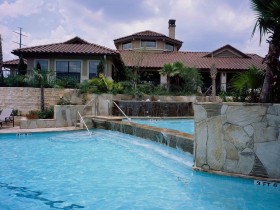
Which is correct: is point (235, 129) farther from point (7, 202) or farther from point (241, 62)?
point (241, 62)

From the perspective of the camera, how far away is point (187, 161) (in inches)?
306

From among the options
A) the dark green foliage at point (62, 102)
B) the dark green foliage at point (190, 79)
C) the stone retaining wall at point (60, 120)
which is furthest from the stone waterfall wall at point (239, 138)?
the dark green foliage at point (190, 79)

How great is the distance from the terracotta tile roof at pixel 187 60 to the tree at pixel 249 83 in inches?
930

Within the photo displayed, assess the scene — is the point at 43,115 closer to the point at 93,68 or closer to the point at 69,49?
the point at 93,68

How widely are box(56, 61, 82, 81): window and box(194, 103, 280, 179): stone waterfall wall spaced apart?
21574 millimetres

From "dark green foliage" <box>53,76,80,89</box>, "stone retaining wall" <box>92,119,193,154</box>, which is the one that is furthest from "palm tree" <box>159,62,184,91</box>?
"stone retaining wall" <box>92,119,193,154</box>

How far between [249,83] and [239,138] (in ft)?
4.90

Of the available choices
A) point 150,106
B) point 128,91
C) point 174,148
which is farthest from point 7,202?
point 128,91

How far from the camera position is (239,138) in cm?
605

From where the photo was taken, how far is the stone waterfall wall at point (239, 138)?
19.1 feet

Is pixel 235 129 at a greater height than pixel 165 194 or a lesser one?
greater

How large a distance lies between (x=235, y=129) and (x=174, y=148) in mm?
3143

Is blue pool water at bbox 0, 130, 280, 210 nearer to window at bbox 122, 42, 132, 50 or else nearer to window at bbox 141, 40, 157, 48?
window at bbox 141, 40, 157, 48

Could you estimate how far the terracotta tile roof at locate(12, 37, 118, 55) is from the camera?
84.5 ft
